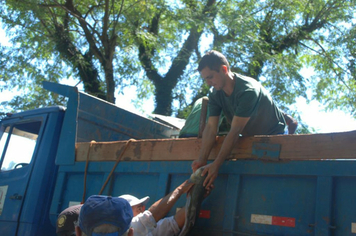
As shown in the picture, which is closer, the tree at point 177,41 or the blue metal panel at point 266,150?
the blue metal panel at point 266,150

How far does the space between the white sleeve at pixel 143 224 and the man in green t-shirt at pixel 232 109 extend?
0.50m

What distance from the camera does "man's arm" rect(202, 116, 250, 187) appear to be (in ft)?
9.62

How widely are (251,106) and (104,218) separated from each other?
165 cm

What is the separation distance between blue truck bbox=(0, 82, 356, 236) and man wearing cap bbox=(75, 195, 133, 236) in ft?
4.21

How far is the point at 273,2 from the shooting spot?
12250mm

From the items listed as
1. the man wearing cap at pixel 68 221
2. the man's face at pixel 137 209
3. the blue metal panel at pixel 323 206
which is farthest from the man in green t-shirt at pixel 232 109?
the man wearing cap at pixel 68 221

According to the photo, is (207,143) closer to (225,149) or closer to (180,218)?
(225,149)

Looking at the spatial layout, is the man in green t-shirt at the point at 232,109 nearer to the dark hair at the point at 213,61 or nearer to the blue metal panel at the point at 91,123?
the dark hair at the point at 213,61

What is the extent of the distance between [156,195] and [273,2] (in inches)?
398

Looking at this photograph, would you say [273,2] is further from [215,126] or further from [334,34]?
[215,126]

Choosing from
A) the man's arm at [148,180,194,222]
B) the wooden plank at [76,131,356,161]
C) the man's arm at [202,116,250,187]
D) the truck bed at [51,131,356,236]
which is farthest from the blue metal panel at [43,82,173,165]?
the man's arm at [202,116,250,187]

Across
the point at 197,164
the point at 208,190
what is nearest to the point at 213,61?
the point at 197,164

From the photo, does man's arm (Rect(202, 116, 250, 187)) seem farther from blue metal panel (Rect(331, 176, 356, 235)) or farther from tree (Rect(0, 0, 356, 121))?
tree (Rect(0, 0, 356, 121))

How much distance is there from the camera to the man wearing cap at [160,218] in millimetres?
3027
